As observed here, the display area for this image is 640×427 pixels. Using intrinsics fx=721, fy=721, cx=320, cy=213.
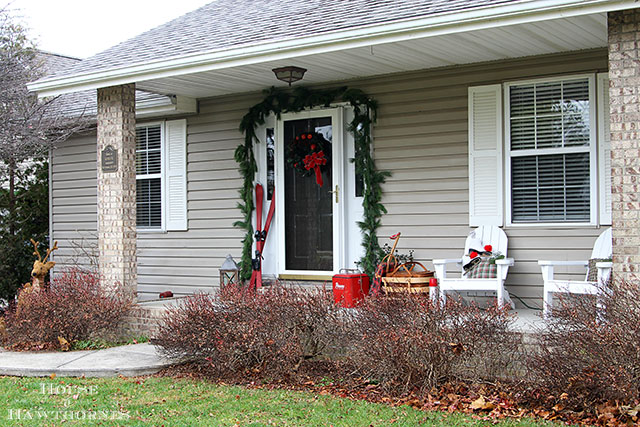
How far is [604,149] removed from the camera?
6.78m

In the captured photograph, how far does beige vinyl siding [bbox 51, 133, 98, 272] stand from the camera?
10.6 metres

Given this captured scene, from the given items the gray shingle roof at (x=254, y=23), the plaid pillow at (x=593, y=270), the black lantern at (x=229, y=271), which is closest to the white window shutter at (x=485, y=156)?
the plaid pillow at (x=593, y=270)

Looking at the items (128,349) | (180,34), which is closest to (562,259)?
(128,349)

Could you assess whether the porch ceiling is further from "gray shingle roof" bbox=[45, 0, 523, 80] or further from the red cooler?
the red cooler

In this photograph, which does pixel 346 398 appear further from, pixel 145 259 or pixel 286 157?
pixel 145 259

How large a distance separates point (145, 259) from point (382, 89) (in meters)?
4.10

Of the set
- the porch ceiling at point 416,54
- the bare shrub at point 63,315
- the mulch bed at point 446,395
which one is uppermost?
the porch ceiling at point 416,54

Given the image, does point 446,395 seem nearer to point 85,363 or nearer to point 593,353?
point 593,353

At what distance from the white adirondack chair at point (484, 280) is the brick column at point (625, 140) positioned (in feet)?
4.50

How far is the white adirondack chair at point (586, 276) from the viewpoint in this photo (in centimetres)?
572

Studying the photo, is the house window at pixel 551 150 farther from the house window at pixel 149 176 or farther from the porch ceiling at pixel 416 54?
the house window at pixel 149 176

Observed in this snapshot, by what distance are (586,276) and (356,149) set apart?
114 inches

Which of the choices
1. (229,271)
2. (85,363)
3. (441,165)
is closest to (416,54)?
(441,165)

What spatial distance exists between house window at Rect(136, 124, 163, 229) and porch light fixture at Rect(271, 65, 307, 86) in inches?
109
